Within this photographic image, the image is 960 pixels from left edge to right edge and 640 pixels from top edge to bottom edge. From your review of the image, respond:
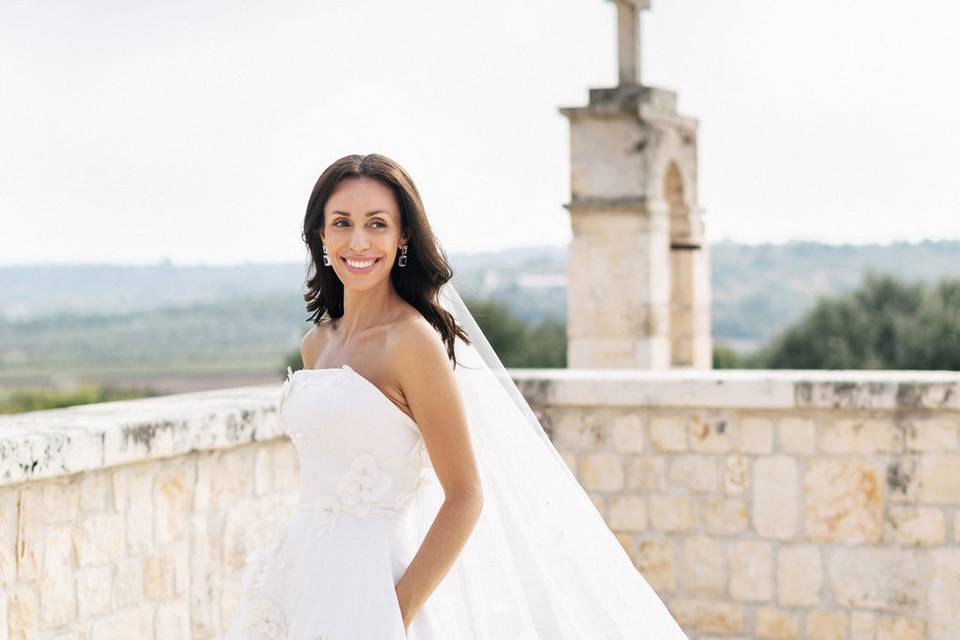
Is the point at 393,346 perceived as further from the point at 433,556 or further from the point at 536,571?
the point at 536,571

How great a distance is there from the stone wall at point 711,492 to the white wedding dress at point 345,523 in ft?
5.30

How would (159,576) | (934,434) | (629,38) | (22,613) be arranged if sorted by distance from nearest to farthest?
(22,613)
(159,576)
(934,434)
(629,38)

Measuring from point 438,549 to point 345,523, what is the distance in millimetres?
212

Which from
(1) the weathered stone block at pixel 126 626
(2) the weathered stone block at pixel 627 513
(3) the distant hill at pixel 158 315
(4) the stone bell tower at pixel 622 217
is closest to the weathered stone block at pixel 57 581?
(1) the weathered stone block at pixel 126 626

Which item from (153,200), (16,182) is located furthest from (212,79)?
(16,182)

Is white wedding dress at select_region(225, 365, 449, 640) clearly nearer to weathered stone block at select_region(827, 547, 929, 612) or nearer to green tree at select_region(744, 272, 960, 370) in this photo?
weathered stone block at select_region(827, 547, 929, 612)

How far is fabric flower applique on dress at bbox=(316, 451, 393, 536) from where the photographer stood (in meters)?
2.64

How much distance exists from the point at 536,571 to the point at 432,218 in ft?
2.43

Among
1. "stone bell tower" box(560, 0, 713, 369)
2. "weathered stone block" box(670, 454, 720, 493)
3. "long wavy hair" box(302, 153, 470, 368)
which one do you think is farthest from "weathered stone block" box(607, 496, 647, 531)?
"stone bell tower" box(560, 0, 713, 369)

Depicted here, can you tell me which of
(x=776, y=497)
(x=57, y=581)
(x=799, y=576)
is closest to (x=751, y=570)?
(x=799, y=576)

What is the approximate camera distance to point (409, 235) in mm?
2723

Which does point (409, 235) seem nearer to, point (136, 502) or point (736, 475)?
point (136, 502)

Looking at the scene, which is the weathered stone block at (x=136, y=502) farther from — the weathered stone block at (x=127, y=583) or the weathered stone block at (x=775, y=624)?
the weathered stone block at (x=775, y=624)

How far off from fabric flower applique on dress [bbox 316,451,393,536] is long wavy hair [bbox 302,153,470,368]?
256 mm
